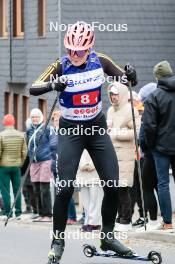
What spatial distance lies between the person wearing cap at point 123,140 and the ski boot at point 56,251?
4.05 metres

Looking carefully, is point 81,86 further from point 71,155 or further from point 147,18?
point 147,18

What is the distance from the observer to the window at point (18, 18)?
2952 centimetres

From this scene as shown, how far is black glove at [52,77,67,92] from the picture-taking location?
9234 millimetres

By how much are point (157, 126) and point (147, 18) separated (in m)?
13.2

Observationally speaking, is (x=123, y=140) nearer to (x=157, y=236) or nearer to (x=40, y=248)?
(x=157, y=236)

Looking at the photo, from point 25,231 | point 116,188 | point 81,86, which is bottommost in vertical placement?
point 25,231

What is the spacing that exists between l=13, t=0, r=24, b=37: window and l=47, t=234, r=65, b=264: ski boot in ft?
66.5

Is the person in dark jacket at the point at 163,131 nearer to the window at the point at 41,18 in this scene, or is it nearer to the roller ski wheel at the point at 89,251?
the roller ski wheel at the point at 89,251

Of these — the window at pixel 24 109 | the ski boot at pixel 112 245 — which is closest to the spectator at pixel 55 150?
the ski boot at pixel 112 245

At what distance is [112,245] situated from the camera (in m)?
9.76

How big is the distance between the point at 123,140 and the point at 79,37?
14.8ft

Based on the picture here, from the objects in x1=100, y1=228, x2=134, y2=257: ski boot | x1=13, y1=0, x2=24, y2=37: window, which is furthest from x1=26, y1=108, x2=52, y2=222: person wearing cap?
x1=13, y1=0, x2=24, y2=37: window

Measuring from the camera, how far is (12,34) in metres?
30.5

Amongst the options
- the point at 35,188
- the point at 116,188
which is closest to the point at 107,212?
the point at 116,188
